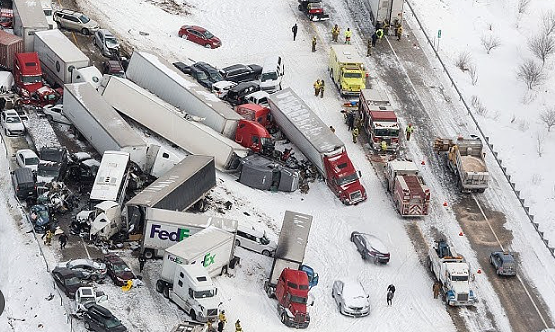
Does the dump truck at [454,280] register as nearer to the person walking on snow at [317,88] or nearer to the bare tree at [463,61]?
the person walking on snow at [317,88]

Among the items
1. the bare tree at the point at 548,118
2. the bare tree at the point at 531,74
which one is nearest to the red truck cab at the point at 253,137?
the bare tree at the point at 548,118

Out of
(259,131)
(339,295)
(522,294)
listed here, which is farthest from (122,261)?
(522,294)

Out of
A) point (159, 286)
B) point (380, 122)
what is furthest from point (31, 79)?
point (159, 286)

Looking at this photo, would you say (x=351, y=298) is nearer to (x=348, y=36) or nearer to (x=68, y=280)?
(x=68, y=280)

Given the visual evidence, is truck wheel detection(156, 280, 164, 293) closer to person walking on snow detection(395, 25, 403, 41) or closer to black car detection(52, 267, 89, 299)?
black car detection(52, 267, 89, 299)

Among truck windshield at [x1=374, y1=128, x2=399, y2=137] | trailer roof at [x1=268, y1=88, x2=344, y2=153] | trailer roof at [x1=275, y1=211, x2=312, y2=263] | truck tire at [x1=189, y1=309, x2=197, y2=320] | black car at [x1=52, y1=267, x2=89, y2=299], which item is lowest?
truck windshield at [x1=374, y1=128, x2=399, y2=137]

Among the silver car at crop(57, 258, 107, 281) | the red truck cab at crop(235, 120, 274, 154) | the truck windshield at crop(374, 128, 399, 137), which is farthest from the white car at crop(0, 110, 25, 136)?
the truck windshield at crop(374, 128, 399, 137)
